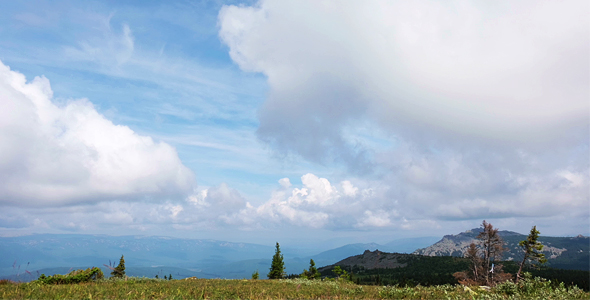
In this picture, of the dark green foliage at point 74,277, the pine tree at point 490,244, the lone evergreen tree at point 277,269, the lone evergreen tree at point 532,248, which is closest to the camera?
the dark green foliage at point 74,277

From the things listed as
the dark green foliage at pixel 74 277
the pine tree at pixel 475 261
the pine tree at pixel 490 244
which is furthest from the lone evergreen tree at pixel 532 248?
the dark green foliage at pixel 74 277

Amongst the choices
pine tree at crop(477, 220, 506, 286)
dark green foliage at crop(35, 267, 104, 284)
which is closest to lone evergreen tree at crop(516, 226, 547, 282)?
pine tree at crop(477, 220, 506, 286)

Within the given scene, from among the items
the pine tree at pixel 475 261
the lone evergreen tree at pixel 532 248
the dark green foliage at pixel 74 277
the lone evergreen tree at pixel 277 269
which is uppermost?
the dark green foliage at pixel 74 277

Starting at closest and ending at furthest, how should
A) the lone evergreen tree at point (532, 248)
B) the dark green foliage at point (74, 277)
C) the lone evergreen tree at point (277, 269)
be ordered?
the dark green foliage at point (74, 277)
the lone evergreen tree at point (532, 248)
the lone evergreen tree at point (277, 269)

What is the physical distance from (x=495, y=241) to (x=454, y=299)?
5329 centimetres

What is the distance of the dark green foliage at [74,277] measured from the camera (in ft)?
56.7

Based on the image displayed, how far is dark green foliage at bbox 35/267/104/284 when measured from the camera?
17297 mm

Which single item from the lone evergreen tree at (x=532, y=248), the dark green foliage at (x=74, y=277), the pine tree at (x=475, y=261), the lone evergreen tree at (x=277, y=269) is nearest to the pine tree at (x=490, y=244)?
the pine tree at (x=475, y=261)

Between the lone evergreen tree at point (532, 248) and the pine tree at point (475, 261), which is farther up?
the lone evergreen tree at point (532, 248)

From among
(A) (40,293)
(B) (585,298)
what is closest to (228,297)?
(A) (40,293)

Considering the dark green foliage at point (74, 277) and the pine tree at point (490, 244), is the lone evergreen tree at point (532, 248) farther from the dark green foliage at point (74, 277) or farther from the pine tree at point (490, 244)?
the dark green foliage at point (74, 277)

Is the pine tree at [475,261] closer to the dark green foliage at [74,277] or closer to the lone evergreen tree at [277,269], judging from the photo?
the lone evergreen tree at [277,269]

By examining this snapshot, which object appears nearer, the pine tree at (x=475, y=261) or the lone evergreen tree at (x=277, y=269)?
the pine tree at (x=475, y=261)

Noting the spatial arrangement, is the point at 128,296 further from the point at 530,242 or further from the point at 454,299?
the point at 530,242
